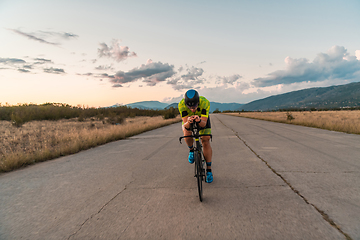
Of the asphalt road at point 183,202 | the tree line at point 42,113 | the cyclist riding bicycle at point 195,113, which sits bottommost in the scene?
the asphalt road at point 183,202

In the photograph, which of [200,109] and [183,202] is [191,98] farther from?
[183,202]

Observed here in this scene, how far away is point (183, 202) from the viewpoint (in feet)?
11.6

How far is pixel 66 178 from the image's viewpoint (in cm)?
519

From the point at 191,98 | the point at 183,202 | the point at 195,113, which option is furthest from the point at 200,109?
the point at 183,202

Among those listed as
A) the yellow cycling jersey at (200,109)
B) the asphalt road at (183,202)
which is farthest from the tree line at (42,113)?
the yellow cycling jersey at (200,109)

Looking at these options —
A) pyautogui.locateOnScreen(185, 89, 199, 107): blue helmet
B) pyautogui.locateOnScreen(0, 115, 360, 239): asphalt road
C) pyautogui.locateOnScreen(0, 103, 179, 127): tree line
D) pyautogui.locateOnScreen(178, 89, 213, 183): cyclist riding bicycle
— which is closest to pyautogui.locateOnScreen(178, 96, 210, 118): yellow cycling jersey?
pyautogui.locateOnScreen(178, 89, 213, 183): cyclist riding bicycle

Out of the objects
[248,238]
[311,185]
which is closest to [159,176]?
[248,238]

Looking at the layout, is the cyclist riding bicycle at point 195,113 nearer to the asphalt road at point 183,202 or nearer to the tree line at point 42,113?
the asphalt road at point 183,202

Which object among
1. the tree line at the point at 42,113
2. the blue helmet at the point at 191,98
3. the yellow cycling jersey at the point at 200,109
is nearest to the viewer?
the blue helmet at the point at 191,98

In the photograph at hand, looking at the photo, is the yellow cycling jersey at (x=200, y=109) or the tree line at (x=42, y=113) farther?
the tree line at (x=42, y=113)

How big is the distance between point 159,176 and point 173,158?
6.65ft

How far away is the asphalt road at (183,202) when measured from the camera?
265 centimetres

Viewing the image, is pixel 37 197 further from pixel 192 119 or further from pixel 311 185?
pixel 311 185

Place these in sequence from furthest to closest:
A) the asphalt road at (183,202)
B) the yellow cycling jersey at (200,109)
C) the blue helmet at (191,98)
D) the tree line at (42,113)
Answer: the tree line at (42,113) → the yellow cycling jersey at (200,109) → the blue helmet at (191,98) → the asphalt road at (183,202)
